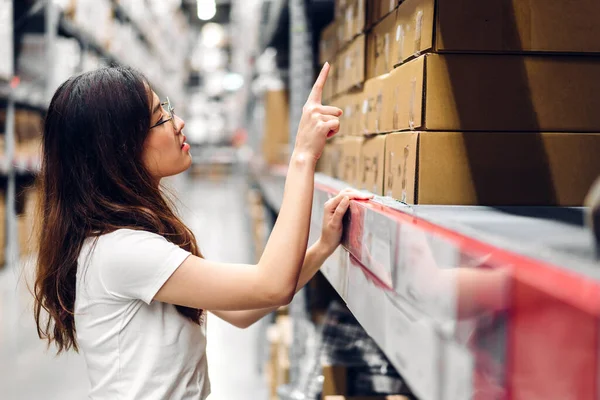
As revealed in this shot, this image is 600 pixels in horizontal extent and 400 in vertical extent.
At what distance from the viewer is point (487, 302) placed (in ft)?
1.69

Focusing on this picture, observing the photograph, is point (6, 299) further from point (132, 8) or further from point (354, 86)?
point (132, 8)

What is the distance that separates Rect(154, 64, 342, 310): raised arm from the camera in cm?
115

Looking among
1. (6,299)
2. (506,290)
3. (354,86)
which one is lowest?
(6,299)

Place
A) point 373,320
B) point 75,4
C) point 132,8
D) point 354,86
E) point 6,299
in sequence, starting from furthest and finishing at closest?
point 132,8 → point 75,4 → point 6,299 → point 354,86 → point 373,320

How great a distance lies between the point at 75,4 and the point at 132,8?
9.79ft

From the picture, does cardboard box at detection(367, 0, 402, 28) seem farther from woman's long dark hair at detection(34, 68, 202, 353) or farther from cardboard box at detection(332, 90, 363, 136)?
woman's long dark hair at detection(34, 68, 202, 353)

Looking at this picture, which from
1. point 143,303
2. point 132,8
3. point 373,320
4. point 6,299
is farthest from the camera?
point 132,8

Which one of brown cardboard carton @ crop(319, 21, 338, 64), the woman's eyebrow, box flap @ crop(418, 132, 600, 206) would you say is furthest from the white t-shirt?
brown cardboard carton @ crop(319, 21, 338, 64)

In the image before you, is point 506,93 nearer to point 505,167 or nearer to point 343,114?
point 505,167

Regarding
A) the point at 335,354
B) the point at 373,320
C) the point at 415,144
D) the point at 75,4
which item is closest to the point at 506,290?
the point at 373,320

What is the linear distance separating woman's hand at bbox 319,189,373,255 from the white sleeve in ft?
0.80

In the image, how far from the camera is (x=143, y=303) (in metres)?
1.27

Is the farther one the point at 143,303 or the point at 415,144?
the point at 143,303

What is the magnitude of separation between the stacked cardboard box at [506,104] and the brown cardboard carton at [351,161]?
0.42m
